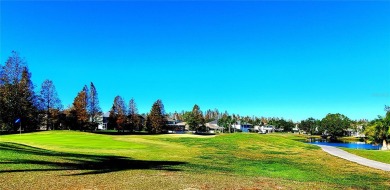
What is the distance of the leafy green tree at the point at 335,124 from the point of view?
156 m

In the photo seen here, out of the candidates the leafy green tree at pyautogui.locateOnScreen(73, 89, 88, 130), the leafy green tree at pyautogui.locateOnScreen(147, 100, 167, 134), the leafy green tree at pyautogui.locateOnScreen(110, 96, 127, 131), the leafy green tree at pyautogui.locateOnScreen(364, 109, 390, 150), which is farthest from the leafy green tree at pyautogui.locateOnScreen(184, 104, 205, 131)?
the leafy green tree at pyautogui.locateOnScreen(364, 109, 390, 150)

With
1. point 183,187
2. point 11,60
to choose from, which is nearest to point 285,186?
point 183,187

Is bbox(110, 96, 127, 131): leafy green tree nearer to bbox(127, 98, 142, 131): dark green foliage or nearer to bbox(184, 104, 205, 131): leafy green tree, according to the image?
bbox(127, 98, 142, 131): dark green foliage

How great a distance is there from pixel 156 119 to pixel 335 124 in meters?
92.5

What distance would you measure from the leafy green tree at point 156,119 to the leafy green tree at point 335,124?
3456 inches

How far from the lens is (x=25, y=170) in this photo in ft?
44.6

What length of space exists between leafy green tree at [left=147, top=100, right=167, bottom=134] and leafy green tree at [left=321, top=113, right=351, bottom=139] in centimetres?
8778

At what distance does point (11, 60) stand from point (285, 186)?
2819 inches

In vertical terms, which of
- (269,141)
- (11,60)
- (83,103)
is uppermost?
(11,60)

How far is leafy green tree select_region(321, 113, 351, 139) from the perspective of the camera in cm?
15650

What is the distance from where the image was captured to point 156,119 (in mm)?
113812

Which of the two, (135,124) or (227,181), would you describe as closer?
(227,181)

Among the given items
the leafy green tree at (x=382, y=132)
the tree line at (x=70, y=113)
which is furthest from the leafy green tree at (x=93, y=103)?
the leafy green tree at (x=382, y=132)

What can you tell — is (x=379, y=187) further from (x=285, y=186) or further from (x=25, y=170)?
(x=25, y=170)
